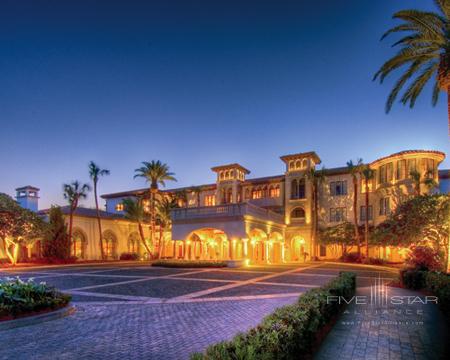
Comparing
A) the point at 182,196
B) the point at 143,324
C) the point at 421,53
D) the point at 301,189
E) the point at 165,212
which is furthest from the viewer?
the point at 182,196

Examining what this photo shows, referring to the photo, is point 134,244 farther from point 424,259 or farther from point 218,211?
point 424,259

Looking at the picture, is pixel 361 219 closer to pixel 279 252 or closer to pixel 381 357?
pixel 279 252

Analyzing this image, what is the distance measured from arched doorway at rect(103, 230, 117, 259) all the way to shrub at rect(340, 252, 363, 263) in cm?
2998

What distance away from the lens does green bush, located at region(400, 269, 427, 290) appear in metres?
15.0

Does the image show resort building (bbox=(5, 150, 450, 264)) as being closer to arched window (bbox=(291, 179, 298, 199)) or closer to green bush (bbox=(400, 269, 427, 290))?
arched window (bbox=(291, 179, 298, 199))

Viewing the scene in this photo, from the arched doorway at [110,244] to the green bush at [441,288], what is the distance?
40415mm

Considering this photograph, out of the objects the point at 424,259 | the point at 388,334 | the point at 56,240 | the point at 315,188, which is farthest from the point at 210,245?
the point at 388,334

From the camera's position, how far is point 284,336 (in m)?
5.48

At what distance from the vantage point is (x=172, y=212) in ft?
110

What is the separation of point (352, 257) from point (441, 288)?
30243mm

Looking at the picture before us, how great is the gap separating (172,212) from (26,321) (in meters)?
24.6

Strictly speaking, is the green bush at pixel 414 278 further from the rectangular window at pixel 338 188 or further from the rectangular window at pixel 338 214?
the rectangular window at pixel 338 188

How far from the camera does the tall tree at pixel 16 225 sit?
1216 inches

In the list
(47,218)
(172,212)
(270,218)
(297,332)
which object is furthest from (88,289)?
(47,218)
